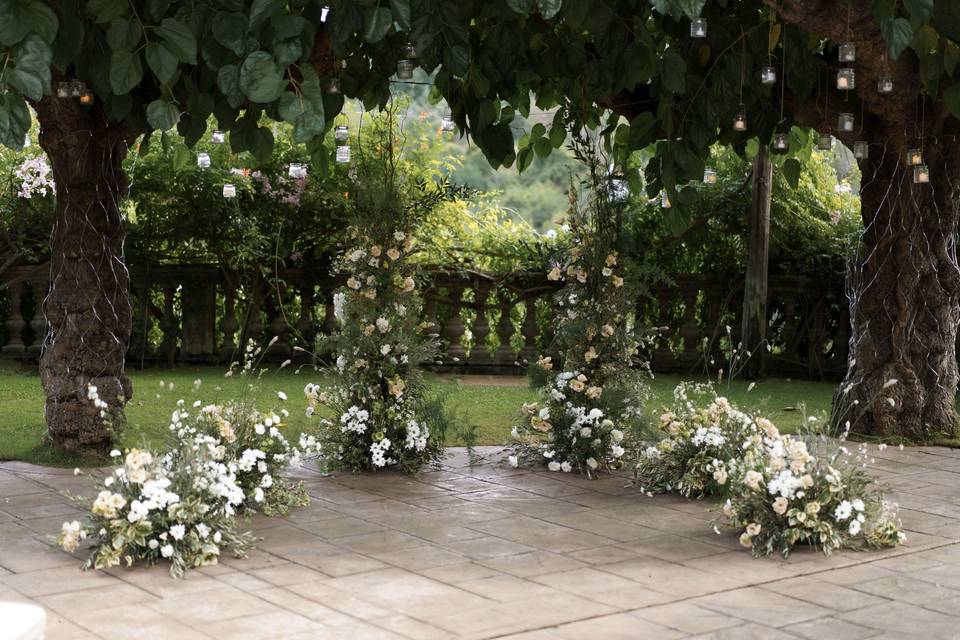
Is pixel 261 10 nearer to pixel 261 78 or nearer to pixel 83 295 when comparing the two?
pixel 261 78

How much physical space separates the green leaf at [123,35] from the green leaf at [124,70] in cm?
4

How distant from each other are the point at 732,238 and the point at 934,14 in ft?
22.2

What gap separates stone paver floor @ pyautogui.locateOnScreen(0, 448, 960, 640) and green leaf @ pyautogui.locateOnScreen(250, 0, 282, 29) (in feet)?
7.72

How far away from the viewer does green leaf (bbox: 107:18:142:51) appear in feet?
17.2

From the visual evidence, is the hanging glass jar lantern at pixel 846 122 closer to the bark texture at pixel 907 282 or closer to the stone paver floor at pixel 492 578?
the bark texture at pixel 907 282

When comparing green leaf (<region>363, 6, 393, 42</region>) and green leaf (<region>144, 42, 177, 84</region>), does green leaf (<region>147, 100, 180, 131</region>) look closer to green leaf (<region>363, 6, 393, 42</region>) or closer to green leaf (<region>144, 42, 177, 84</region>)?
green leaf (<region>144, 42, 177, 84</region>)

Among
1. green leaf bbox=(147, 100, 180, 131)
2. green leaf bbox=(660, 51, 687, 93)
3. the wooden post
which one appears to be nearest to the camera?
green leaf bbox=(147, 100, 180, 131)

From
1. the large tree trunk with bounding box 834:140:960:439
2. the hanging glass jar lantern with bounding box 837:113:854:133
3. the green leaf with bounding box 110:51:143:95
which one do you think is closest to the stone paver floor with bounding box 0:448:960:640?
the large tree trunk with bounding box 834:140:960:439

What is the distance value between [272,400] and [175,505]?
5.02 m

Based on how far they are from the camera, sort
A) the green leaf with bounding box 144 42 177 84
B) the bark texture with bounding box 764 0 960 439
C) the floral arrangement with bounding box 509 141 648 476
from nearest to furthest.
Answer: the green leaf with bounding box 144 42 177 84 < the floral arrangement with bounding box 509 141 648 476 < the bark texture with bounding box 764 0 960 439

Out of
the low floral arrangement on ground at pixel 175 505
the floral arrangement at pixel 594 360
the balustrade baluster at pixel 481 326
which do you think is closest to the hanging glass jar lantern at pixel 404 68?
the floral arrangement at pixel 594 360

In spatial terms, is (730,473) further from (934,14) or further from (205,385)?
(205,385)

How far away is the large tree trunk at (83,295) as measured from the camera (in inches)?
297

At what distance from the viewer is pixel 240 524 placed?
6.16 meters
